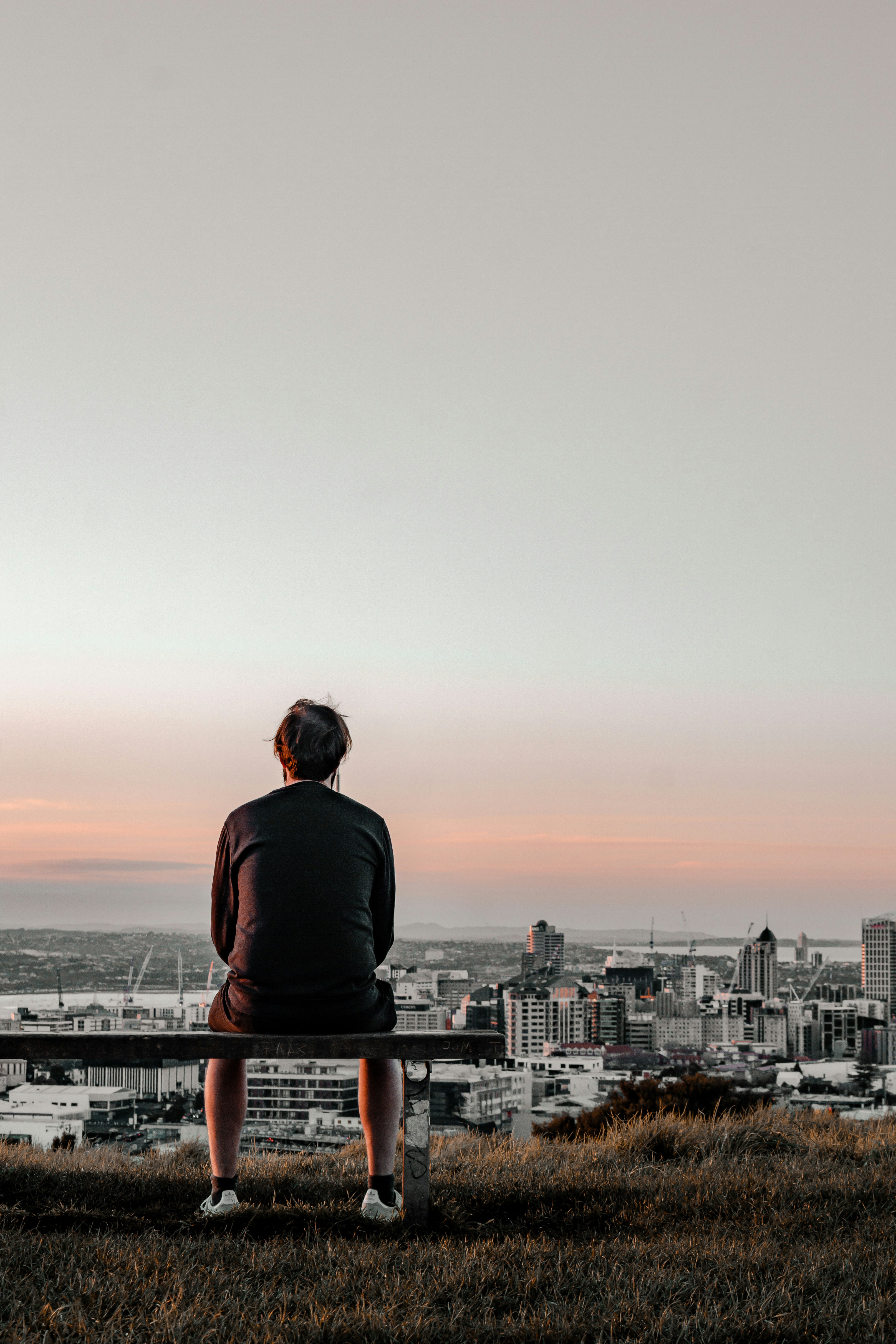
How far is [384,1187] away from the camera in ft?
12.2

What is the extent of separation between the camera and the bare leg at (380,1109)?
3.70 meters

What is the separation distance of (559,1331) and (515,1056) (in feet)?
57.7

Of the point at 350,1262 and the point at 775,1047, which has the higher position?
the point at 350,1262

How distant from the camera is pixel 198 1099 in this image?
16.8ft

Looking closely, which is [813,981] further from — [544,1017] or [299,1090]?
[299,1090]

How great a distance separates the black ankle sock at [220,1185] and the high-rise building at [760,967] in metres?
31.1

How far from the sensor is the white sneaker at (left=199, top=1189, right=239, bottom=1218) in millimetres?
3652

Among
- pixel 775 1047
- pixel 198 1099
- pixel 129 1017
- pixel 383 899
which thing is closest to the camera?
pixel 383 899

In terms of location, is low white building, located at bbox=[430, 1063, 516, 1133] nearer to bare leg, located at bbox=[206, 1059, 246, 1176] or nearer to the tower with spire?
bare leg, located at bbox=[206, 1059, 246, 1176]

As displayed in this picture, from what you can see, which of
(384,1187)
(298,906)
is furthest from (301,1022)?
(384,1187)

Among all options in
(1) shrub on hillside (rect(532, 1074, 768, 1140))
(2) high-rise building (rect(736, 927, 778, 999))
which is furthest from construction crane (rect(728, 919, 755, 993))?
(1) shrub on hillside (rect(532, 1074, 768, 1140))

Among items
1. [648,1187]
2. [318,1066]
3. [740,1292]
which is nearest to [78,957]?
[318,1066]

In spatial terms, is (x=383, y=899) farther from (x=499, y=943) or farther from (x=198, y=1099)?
(x=499, y=943)

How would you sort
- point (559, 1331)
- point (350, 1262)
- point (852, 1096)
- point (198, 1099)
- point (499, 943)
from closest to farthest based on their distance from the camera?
point (559, 1331) < point (350, 1262) < point (198, 1099) < point (852, 1096) < point (499, 943)
